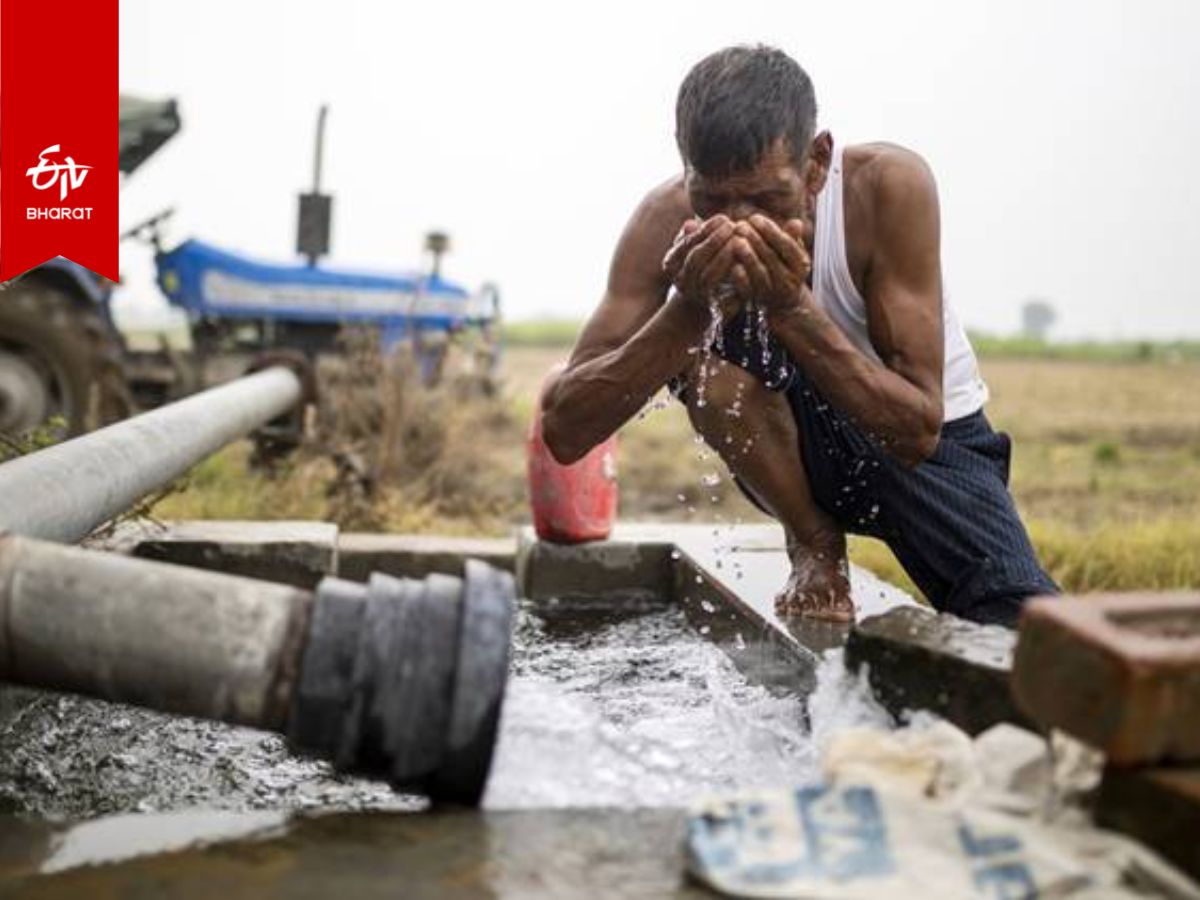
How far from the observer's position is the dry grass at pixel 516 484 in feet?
17.0

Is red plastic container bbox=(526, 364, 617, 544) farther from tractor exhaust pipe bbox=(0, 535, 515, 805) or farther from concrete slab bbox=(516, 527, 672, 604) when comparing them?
tractor exhaust pipe bbox=(0, 535, 515, 805)

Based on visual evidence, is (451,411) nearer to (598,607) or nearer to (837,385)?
(598,607)

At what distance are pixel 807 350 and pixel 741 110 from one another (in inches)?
20.5

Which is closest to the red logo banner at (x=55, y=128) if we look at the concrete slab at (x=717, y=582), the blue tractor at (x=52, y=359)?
the blue tractor at (x=52, y=359)

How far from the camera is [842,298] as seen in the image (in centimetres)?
307

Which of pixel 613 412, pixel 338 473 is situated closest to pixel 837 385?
pixel 613 412

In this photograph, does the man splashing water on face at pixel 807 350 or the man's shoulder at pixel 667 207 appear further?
the man's shoulder at pixel 667 207

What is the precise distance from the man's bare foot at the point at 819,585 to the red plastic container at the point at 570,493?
1.01 m

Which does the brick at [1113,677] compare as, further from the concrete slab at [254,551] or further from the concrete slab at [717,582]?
the concrete slab at [254,551]

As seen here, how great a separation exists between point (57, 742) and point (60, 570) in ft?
3.28

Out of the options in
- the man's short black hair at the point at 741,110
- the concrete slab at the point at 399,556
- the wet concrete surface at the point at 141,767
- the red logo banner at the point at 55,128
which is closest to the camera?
the wet concrete surface at the point at 141,767

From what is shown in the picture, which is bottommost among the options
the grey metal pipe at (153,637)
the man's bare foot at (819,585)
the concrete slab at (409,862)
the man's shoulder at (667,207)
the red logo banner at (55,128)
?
the concrete slab at (409,862)

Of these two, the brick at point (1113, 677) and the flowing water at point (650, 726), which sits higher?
the brick at point (1113, 677)

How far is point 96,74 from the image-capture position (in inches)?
227
